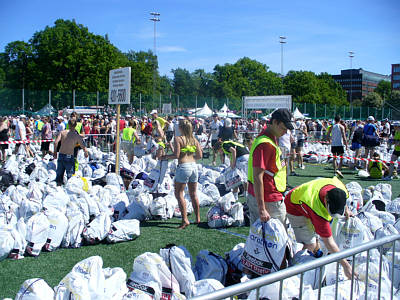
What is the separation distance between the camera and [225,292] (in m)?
1.66

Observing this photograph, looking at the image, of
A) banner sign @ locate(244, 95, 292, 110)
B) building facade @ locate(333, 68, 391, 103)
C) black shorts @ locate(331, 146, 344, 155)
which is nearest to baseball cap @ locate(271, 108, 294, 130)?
black shorts @ locate(331, 146, 344, 155)

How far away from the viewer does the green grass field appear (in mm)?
4207

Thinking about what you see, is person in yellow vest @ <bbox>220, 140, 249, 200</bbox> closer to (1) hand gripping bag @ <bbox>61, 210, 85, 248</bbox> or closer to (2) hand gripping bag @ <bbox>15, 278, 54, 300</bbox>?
(1) hand gripping bag @ <bbox>61, 210, 85, 248</bbox>

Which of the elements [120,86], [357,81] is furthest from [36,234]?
[357,81]

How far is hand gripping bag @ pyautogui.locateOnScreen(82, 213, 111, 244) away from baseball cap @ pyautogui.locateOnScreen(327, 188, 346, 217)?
3189 millimetres

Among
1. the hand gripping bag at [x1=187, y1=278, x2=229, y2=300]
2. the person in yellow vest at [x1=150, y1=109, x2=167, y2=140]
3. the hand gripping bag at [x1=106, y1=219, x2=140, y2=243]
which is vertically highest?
the person in yellow vest at [x1=150, y1=109, x2=167, y2=140]

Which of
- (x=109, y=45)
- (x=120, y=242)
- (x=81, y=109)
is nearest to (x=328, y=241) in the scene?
(x=120, y=242)

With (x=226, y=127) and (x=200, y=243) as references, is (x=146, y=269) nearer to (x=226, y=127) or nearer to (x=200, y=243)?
(x=200, y=243)

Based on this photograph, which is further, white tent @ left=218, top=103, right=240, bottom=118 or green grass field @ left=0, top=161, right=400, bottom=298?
white tent @ left=218, top=103, right=240, bottom=118

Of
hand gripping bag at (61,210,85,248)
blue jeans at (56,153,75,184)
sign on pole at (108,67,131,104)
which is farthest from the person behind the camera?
sign on pole at (108,67,131,104)

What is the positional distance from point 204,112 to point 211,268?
102ft

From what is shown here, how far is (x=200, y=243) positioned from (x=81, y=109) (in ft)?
94.5

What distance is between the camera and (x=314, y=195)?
3.55m

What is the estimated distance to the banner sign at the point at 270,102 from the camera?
1923 cm
